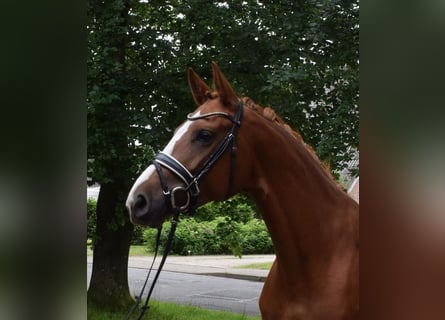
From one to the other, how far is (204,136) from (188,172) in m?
0.19

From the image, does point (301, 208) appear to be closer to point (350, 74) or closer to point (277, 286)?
point (277, 286)

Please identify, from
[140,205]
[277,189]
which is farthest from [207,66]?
[140,205]

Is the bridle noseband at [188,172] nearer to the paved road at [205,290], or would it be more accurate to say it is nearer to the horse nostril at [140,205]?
the horse nostril at [140,205]

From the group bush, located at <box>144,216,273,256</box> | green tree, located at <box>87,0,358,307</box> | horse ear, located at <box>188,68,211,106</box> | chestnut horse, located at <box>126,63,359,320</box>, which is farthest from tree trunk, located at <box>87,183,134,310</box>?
bush, located at <box>144,216,273,256</box>

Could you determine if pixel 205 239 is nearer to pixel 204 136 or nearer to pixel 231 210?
pixel 231 210

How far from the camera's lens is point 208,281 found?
1217cm

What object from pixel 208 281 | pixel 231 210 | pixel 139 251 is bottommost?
pixel 139 251

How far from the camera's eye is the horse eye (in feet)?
7.68

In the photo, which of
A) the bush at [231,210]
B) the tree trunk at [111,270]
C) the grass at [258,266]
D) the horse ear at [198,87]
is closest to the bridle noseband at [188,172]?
the horse ear at [198,87]
